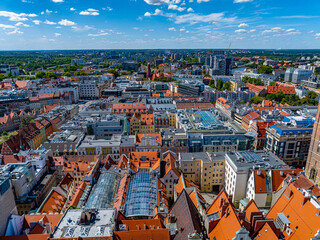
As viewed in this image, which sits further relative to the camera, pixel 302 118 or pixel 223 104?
pixel 223 104

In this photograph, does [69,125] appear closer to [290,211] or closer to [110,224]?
[110,224]

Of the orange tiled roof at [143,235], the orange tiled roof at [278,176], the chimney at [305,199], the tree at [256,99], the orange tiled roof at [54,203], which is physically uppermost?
the chimney at [305,199]

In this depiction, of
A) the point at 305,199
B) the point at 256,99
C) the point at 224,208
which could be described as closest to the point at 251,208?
the point at 224,208

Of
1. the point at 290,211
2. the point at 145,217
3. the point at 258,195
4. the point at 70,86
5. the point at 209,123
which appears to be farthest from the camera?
the point at 70,86

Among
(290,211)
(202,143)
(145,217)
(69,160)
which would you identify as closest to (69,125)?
(69,160)

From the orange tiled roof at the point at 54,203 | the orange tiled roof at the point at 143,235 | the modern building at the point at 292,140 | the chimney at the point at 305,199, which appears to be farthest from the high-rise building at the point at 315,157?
the orange tiled roof at the point at 54,203

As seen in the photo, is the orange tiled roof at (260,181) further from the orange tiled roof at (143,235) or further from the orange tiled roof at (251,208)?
the orange tiled roof at (143,235)

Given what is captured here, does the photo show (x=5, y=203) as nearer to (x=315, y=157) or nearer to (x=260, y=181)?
(x=260, y=181)

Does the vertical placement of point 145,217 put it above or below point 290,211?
below
